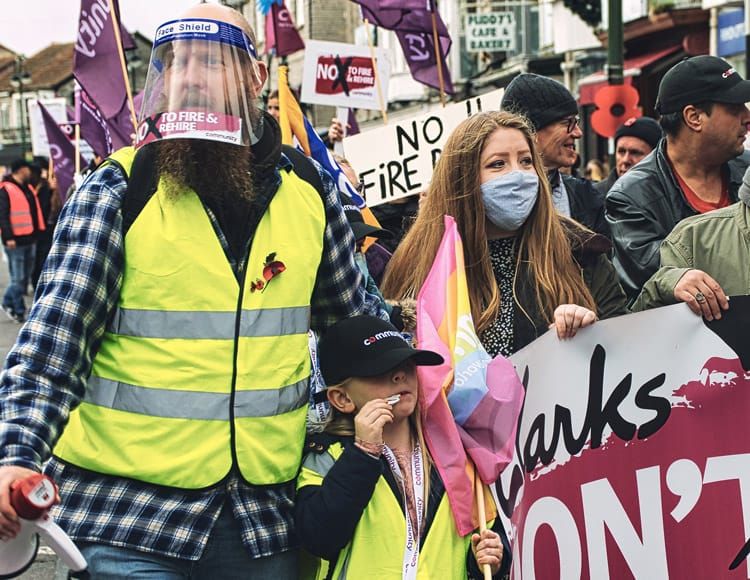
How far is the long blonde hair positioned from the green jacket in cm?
27

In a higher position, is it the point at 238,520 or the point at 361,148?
the point at 361,148

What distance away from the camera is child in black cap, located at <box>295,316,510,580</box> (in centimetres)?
304

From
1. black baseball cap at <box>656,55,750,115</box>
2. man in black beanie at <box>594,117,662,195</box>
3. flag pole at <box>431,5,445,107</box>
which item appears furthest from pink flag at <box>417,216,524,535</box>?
flag pole at <box>431,5,445,107</box>

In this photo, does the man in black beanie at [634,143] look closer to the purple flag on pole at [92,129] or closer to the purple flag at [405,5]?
the purple flag at [405,5]

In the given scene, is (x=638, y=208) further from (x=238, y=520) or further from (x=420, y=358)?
(x=238, y=520)

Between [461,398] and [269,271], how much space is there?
776mm

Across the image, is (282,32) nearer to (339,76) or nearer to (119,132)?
(339,76)

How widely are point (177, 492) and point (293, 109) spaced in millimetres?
4755

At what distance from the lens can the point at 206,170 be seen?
289 cm

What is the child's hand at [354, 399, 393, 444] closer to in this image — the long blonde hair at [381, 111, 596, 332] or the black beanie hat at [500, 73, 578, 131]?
the long blonde hair at [381, 111, 596, 332]

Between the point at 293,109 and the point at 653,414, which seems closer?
the point at 653,414

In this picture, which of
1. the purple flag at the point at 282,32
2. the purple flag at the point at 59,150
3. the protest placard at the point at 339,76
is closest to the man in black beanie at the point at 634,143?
the protest placard at the point at 339,76

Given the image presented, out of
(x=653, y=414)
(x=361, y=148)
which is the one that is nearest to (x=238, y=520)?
(x=653, y=414)

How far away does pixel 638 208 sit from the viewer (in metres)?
4.74
